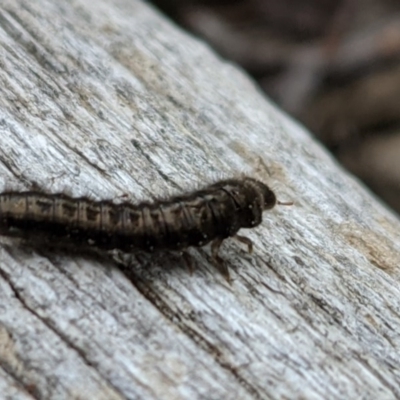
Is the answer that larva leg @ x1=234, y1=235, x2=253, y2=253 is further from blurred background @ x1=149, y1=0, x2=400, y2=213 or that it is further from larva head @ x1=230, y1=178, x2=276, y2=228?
blurred background @ x1=149, y1=0, x2=400, y2=213

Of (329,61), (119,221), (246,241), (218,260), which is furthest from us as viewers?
(329,61)

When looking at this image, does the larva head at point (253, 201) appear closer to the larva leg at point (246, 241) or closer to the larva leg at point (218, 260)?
the larva leg at point (246, 241)

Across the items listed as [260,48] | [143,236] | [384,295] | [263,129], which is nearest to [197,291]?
[143,236]

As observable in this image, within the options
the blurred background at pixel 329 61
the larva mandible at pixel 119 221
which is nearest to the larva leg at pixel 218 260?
the larva mandible at pixel 119 221

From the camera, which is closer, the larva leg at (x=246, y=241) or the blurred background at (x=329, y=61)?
the larva leg at (x=246, y=241)

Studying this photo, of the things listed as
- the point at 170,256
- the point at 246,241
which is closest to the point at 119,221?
the point at 170,256

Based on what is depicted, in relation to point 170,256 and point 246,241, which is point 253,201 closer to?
point 246,241
